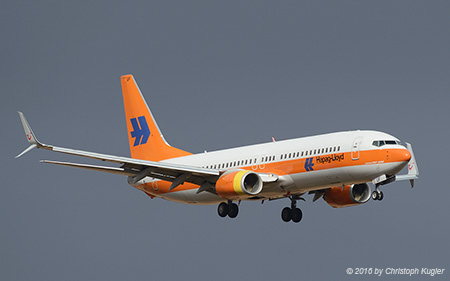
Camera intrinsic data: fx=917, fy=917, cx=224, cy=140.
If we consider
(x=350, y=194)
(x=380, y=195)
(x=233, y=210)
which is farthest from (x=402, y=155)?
(x=233, y=210)

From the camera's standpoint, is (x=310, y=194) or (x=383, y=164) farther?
(x=310, y=194)

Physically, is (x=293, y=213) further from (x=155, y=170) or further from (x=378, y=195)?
(x=155, y=170)

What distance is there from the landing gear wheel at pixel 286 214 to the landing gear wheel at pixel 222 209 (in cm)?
475

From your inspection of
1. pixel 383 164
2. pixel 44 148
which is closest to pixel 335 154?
pixel 383 164

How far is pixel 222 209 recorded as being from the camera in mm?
65500

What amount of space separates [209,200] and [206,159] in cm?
317

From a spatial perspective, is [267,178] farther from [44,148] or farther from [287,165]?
[44,148]

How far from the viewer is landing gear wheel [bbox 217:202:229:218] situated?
214 feet

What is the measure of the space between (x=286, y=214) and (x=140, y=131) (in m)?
15.2

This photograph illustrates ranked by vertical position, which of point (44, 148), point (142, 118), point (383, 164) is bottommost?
point (44, 148)

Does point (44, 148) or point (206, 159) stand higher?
point (206, 159)

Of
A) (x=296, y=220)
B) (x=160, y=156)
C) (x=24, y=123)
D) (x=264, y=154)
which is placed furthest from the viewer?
(x=160, y=156)

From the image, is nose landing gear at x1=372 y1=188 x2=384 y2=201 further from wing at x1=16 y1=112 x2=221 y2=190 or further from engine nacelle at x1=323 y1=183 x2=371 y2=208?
wing at x1=16 y1=112 x2=221 y2=190

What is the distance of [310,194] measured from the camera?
220 feet
